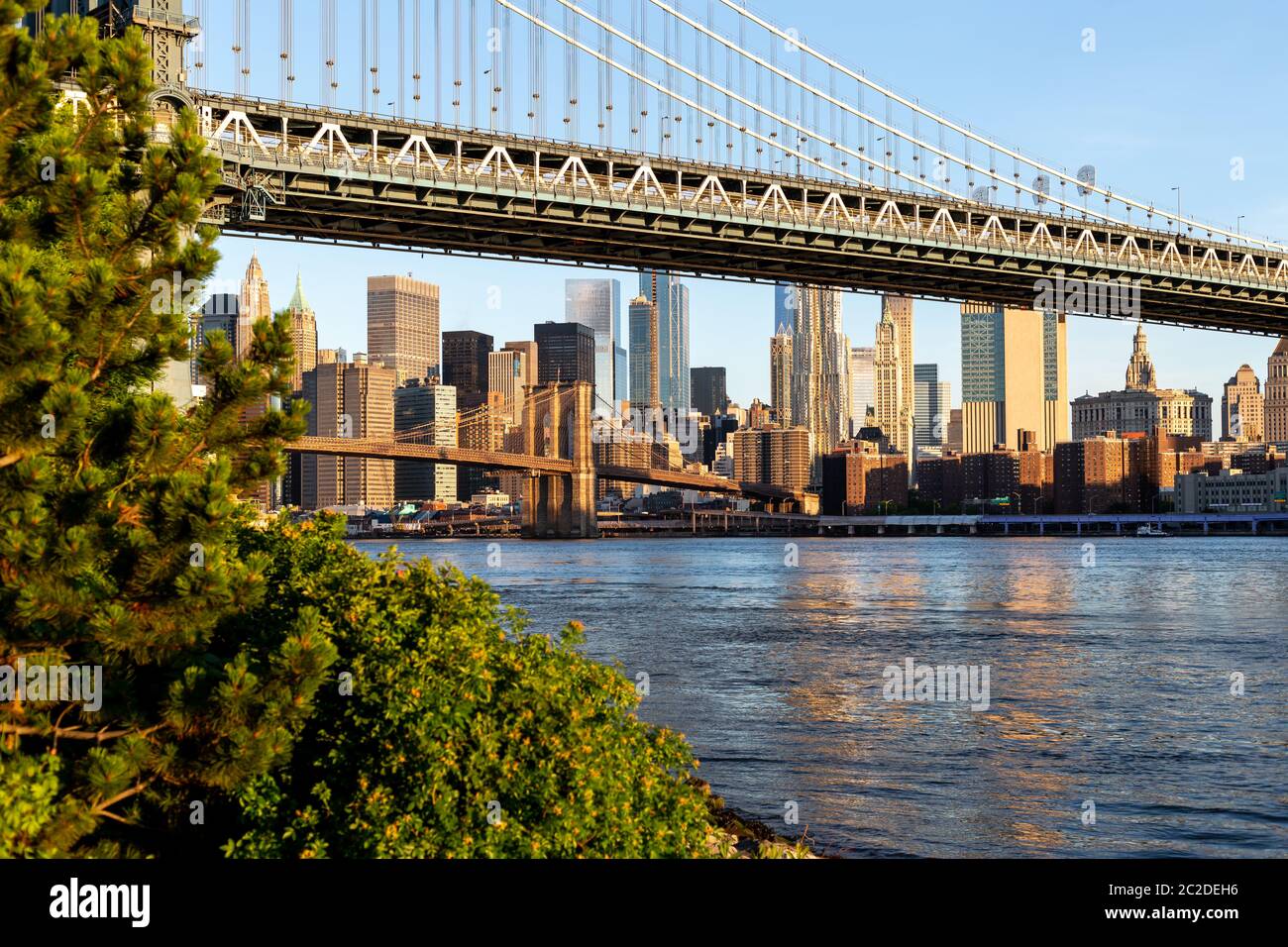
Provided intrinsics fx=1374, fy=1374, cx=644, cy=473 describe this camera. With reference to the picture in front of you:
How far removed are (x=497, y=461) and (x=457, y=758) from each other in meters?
124

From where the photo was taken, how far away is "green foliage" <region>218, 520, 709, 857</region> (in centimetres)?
1000

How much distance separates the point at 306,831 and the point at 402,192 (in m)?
42.9

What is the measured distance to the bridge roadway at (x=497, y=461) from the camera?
105812 mm

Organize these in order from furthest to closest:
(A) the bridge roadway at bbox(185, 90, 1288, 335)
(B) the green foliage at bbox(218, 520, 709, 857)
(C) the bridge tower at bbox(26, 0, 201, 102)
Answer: (A) the bridge roadway at bbox(185, 90, 1288, 335)
(C) the bridge tower at bbox(26, 0, 201, 102)
(B) the green foliage at bbox(218, 520, 709, 857)

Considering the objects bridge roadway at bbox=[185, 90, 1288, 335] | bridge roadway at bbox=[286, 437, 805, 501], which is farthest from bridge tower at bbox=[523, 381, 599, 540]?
bridge roadway at bbox=[185, 90, 1288, 335]

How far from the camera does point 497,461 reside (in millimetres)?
133750

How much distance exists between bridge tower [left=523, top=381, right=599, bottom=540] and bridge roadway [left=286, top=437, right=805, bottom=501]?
2115 millimetres

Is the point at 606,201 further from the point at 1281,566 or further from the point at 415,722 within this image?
the point at 1281,566

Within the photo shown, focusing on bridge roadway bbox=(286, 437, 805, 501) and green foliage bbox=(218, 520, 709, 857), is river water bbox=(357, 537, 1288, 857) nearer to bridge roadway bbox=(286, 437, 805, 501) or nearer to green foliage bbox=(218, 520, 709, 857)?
green foliage bbox=(218, 520, 709, 857)

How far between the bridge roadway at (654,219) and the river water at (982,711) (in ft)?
49.8

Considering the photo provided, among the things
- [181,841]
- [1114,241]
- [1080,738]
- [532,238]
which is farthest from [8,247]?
[1114,241]

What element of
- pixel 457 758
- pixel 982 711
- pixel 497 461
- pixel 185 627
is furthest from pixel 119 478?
pixel 497 461

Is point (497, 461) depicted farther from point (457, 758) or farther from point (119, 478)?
point (457, 758)

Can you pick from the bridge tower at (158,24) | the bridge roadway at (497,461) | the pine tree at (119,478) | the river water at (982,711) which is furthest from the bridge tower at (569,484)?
the pine tree at (119,478)
